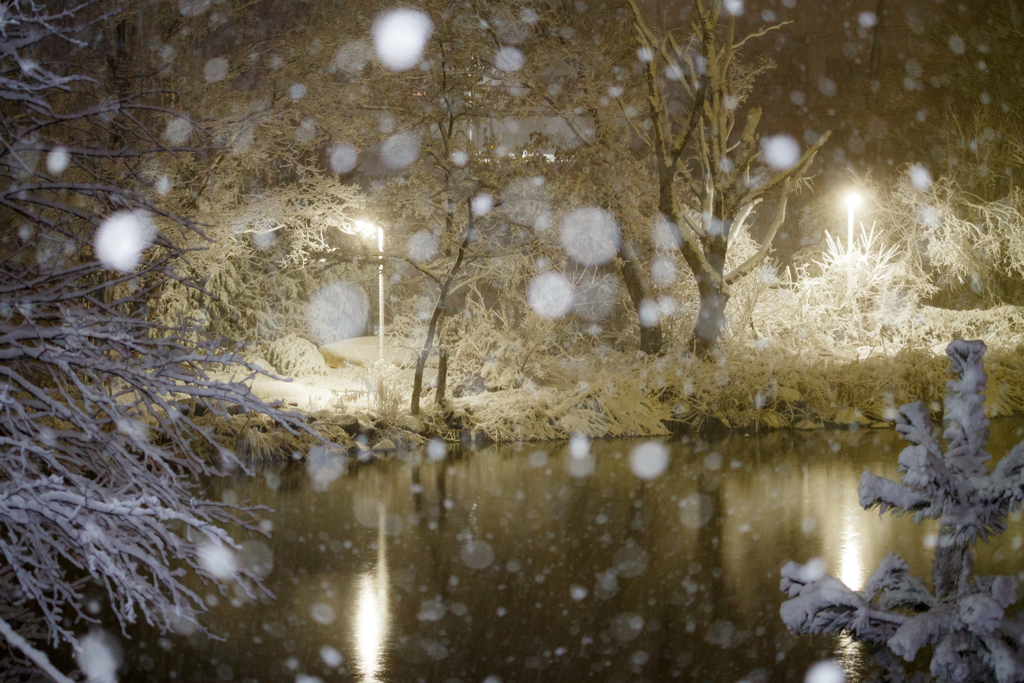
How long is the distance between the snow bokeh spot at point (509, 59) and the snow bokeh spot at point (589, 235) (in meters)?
2.28

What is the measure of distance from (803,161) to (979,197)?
624cm

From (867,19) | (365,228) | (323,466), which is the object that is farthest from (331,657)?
(867,19)

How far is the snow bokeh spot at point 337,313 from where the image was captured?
18016mm

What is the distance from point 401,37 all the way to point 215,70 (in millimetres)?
2598

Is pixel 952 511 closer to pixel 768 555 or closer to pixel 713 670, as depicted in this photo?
pixel 713 670

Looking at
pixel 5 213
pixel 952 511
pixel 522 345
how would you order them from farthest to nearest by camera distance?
pixel 522 345, pixel 5 213, pixel 952 511

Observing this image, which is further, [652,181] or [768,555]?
Result: [652,181]

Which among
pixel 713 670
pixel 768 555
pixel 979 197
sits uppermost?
pixel 979 197

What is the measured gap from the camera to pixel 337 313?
60.4 ft

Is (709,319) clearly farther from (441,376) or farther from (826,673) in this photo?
(826,673)

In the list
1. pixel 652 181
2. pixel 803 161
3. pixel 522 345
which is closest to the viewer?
pixel 522 345

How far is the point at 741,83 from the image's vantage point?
17.5 metres

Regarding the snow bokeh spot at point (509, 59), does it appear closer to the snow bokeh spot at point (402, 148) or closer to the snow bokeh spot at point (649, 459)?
the snow bokeh spot at point (402, 148)

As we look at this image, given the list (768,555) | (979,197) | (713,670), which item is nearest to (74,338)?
(713,670)
